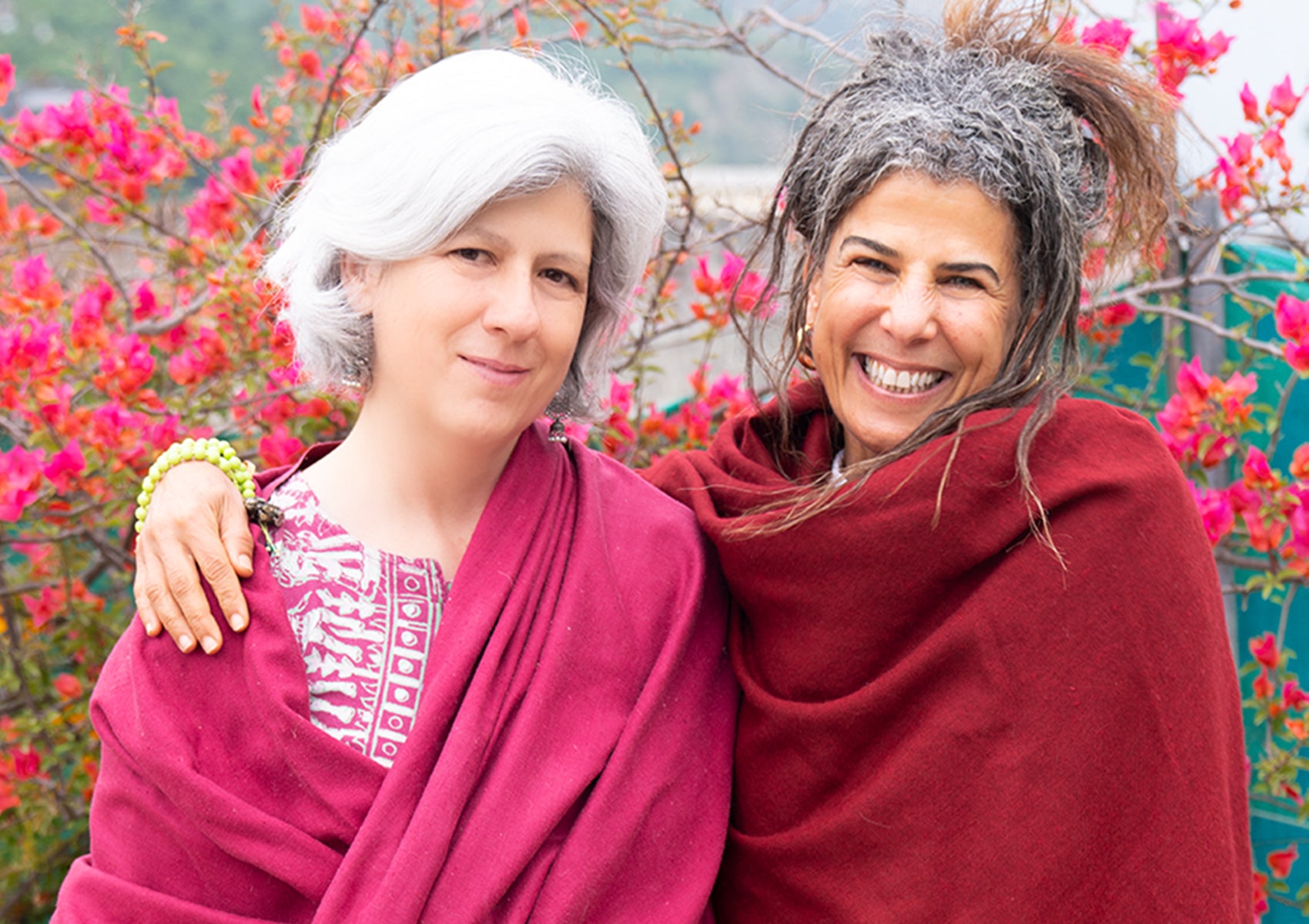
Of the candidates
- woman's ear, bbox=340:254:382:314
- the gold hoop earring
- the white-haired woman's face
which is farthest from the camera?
the gold hoop earring

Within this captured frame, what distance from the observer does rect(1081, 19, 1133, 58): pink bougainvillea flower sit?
2.26 metres

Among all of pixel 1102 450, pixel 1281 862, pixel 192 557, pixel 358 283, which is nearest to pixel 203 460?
pixel 192 557

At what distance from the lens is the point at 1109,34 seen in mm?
2309

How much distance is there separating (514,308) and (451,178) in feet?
0.62

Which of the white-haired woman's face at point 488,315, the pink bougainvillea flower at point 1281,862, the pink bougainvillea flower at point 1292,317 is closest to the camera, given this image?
the white-haired woman's face at point 488,315

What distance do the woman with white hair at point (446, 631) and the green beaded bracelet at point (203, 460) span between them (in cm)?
6

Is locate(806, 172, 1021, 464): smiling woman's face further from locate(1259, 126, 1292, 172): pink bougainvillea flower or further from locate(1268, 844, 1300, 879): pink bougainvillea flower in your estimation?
locate(1268, 844, 1300, 879): pink bougainvillea flower

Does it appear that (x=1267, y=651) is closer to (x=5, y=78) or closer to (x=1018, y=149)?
(x=1018, y=149)

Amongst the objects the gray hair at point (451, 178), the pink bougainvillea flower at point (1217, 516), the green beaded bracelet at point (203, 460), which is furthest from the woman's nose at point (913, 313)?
the green beaded bracelet at point (203, 460)

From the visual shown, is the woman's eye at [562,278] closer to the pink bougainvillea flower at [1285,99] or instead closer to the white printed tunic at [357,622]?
the white printed tunic at [357,622]

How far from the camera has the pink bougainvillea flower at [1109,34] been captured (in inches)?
88.8

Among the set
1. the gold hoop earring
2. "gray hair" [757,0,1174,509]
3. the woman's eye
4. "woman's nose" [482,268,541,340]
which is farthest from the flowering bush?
"woman's nose" [482,268,541,340]

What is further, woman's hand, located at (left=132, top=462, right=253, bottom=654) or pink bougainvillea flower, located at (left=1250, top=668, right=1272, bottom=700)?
pink bougainvillea flower, located at (left=1250, top=668, right=1272, bottom=700)

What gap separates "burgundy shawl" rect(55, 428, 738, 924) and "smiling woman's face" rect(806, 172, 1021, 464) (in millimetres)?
495
